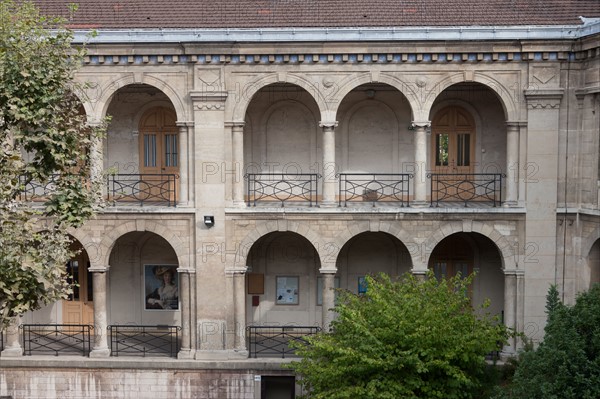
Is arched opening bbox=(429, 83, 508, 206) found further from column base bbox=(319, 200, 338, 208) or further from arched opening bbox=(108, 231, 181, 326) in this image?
arched opening bbox=(108, 231, 181, 326)

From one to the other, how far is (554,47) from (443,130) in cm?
479

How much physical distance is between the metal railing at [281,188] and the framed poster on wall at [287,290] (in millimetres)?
2858

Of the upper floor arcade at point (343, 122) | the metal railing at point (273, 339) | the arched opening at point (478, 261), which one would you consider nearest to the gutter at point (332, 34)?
the upper floor arcade at point (343, 122)

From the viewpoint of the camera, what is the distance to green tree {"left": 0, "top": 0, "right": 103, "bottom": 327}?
1670cm

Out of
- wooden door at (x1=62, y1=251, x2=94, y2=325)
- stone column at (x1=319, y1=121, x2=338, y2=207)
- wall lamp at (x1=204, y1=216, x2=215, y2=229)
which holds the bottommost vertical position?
wooden door at (x1=62, y1=251, x2=94, y2=325)

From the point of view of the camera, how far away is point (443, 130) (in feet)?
90.5

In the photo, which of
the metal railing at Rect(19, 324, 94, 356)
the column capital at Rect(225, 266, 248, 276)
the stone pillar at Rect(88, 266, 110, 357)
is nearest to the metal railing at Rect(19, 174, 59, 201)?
the stone pillar at Rect(88, 266, 110, 357)

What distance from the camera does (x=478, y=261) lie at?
2816cm

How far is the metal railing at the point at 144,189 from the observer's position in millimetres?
27000

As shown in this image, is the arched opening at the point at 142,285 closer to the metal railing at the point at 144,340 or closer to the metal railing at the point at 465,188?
the metal railing at the point at 144,340

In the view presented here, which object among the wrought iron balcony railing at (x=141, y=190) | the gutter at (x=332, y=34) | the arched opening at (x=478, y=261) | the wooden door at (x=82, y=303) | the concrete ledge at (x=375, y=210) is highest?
the gutter at (x=332, y=34)

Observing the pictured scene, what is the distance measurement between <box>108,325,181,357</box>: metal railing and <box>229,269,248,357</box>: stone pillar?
6.48 ft

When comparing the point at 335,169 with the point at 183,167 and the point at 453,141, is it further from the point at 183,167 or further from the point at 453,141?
the point at 183,167

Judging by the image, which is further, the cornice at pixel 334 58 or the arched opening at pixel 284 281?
the arched opening at pixel 284 281
